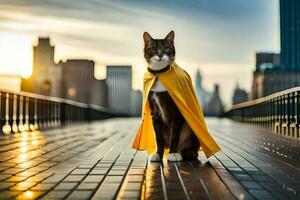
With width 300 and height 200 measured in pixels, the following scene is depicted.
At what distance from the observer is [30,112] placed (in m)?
14.9

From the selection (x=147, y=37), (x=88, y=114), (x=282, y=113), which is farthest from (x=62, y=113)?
(x=147, y=37)

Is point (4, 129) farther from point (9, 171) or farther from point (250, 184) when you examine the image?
point (250, 184)

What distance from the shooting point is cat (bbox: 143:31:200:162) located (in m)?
5.56

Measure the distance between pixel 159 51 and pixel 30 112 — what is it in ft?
33.8

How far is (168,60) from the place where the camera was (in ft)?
18.0

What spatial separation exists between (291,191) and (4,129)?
378 inches

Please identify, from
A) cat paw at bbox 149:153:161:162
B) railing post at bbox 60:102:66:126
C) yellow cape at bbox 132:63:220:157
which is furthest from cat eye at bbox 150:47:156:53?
railing post at bbox 60:102:66:126

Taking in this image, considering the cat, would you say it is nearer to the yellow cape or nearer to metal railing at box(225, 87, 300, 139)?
the yellow cape

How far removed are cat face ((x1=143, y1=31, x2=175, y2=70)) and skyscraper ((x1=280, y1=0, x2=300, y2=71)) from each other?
531 feet

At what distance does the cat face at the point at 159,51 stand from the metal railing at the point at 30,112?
698 cm

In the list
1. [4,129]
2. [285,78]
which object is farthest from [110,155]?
[285,78]

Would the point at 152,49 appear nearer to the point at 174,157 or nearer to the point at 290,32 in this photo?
the point at 174,157

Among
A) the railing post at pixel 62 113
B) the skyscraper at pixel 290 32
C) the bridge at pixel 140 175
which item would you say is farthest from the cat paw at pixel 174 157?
the skyscraper at pixel 290 32

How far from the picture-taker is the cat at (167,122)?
5562mm
